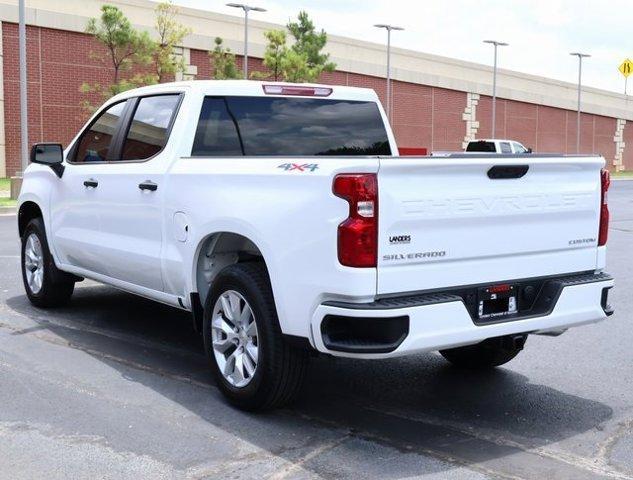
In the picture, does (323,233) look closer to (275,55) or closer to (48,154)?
(48,154)

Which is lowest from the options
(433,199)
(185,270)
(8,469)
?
(8,469)

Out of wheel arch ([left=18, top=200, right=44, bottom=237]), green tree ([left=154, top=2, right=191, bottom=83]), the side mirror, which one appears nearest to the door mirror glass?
the side mirror

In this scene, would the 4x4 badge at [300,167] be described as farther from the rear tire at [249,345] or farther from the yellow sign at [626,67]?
the yellow sign at [626,67]

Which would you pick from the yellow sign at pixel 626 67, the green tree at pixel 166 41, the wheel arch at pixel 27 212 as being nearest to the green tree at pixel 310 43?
the green tree at pixel 166 41

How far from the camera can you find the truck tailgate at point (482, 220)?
178 inches

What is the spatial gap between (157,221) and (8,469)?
221 cm

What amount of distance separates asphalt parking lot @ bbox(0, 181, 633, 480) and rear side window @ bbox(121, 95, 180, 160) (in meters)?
1.54

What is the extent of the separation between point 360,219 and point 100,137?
3537 mm

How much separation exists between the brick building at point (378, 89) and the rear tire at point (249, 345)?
2860 centimetres

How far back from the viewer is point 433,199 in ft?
15.1

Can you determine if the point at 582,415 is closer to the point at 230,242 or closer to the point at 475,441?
the point at 475,441

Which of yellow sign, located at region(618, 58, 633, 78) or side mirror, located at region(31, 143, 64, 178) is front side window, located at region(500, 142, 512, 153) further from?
side mirror, located at region(31, 143, 64, 178)

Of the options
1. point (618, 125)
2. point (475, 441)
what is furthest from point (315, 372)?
point (618, 125)

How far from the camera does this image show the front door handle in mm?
6086
